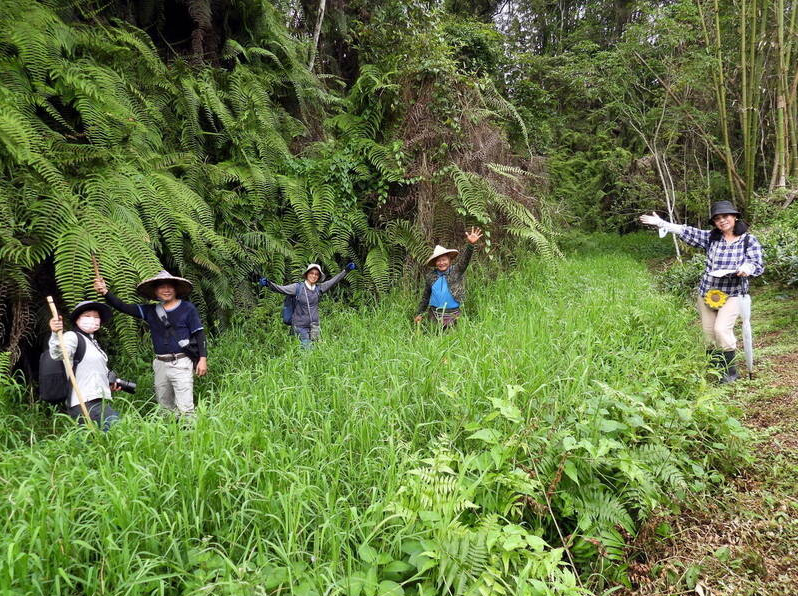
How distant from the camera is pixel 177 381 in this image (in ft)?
12.6

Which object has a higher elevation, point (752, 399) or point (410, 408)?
point (410, 408)

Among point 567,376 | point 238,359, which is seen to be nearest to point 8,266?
point 238,359

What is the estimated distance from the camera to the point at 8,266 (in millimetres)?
3457

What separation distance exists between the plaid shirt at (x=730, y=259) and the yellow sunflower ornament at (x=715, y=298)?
0.04 m

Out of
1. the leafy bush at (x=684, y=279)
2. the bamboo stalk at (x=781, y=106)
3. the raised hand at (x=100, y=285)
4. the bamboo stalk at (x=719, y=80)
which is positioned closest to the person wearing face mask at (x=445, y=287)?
the raised hand at (x=100, y=285)

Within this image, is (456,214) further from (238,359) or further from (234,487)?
(234,487)

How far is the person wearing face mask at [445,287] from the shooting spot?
194 inches

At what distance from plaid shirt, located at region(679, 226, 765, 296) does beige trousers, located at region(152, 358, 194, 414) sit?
466 centimetres

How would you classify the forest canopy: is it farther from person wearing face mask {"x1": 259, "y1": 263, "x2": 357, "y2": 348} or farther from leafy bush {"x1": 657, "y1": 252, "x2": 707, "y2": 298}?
leafy bush {"x1": 657, "y1": 252, "x2": 707, "y2": 298}

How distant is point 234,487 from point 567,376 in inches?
88.4

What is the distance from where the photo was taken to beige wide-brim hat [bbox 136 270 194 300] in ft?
12.5

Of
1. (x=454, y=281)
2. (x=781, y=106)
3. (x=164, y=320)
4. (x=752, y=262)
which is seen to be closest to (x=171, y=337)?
(x=164, y=320)

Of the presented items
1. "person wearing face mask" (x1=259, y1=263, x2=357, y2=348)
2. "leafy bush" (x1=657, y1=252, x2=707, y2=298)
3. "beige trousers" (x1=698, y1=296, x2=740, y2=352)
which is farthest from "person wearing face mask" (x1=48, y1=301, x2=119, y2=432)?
"leafy bush" (x1=657, y1=252, x2=707, y2=298)

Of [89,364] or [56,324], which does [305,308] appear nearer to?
[89,364]
